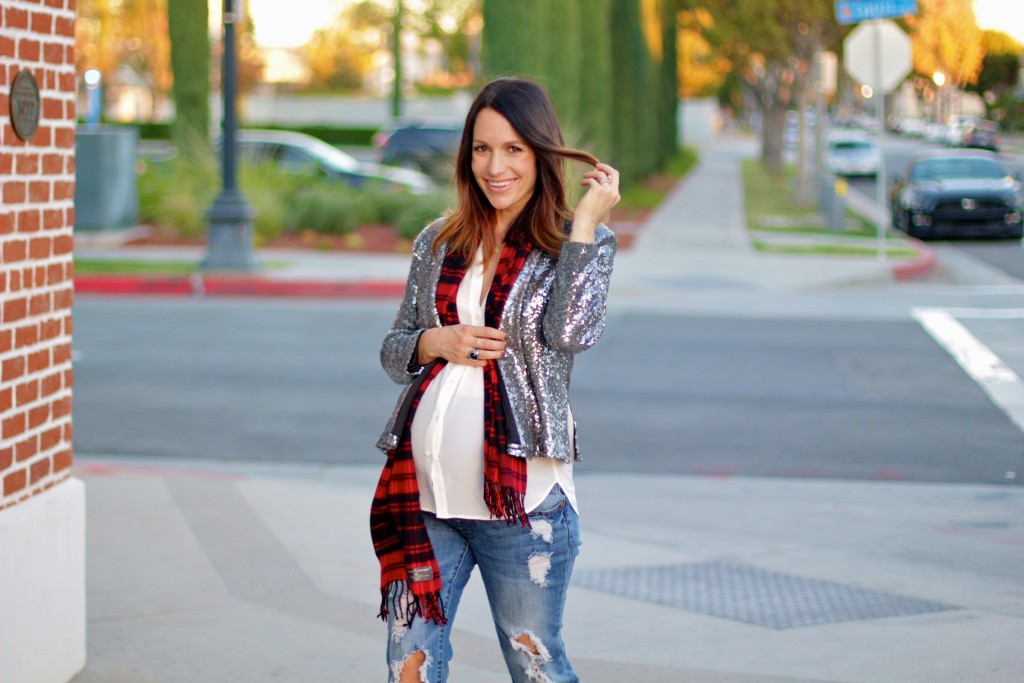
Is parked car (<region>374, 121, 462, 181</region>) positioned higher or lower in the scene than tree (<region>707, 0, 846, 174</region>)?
lower

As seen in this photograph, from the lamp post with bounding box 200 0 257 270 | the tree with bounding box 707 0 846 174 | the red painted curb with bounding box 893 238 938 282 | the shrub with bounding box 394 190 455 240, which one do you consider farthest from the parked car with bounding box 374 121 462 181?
the lamp post with bounding box 200 0 257 270

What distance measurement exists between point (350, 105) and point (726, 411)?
57967mm

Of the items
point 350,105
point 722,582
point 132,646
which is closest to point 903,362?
point 722,582

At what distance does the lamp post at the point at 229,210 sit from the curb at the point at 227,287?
69 centimetres

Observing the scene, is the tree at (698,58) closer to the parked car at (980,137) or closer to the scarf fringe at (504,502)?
the parked car at (980,137)

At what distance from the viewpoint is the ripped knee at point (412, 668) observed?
10.8 ft

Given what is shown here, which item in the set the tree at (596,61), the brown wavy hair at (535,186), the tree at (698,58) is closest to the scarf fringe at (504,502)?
the brown wavy hair at (535,186)

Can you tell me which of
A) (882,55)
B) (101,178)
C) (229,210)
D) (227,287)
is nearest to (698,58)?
(882,55)

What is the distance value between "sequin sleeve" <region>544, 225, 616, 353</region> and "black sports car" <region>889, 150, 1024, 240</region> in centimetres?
2214

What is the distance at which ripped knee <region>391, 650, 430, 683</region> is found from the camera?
3285 mm

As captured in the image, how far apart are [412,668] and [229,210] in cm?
1444

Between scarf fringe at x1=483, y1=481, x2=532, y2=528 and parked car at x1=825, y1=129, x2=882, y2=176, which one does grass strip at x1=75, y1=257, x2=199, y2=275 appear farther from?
parked car at x1=825, y1=129, x2=882, y2=176

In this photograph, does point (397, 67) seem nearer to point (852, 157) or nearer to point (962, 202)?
point (852, 157)

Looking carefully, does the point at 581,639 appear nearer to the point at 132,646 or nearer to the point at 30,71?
the point at 132,646
